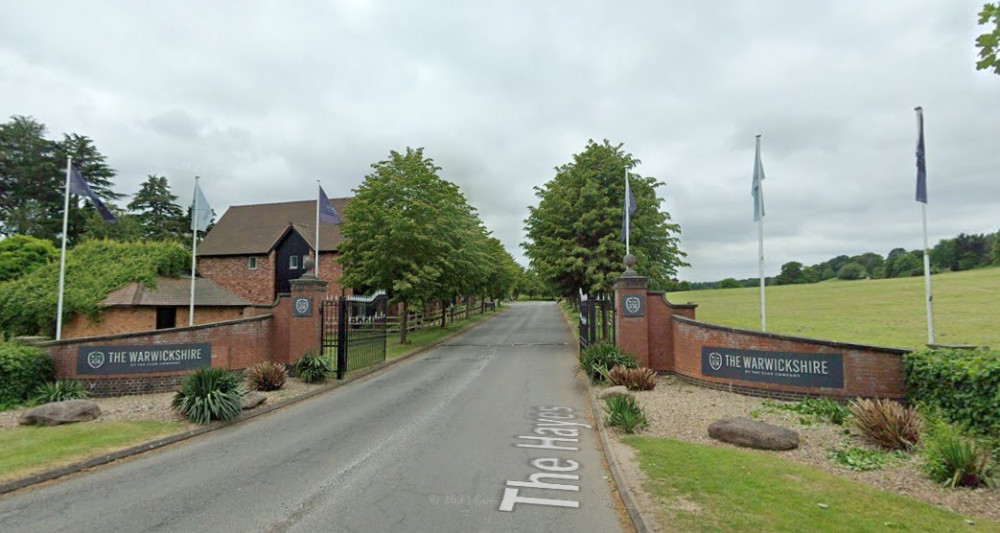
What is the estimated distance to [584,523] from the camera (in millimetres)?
5176

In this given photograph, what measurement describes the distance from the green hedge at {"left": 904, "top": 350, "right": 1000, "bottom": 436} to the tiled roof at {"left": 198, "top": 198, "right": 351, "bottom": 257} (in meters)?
35.8

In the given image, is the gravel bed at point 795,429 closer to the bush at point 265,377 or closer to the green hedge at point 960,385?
the green hedge at point 960,385

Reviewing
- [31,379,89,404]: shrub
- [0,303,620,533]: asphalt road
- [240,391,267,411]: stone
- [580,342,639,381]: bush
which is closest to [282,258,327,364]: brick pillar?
[0,303,620,533]: asphalt road

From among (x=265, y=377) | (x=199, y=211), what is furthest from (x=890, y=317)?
(x=199, y=211)

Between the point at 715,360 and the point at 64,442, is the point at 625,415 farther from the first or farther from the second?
the point at 64,442

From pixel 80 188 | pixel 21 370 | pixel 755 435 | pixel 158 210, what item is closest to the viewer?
pixel 755 435

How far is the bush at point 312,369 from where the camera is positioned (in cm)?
1378

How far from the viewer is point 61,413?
9.39 meters

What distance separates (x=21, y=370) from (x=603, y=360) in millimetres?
13667

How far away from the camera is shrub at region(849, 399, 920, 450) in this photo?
702cm

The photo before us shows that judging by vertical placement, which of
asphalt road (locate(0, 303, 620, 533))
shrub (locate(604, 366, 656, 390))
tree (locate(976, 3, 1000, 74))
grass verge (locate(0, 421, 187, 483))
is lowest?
asphalt road (locate(0, 303, 620, 533))

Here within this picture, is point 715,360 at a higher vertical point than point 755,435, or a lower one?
higher

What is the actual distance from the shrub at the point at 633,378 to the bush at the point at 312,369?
25.4 feet

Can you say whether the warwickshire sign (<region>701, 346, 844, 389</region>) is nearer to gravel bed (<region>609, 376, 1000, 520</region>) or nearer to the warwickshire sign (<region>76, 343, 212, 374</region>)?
gravel bed (<region>609, 376, 1000, 520</region>)
